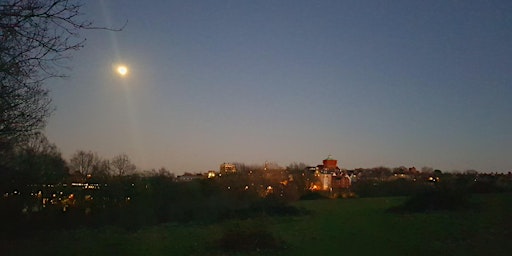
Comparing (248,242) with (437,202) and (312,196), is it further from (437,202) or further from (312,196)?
(312,196)

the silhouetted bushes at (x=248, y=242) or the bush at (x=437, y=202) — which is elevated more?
the bush at (x=437, y=202)

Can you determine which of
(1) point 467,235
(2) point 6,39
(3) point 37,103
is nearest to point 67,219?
(3) point 37,103

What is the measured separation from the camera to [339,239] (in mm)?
16625

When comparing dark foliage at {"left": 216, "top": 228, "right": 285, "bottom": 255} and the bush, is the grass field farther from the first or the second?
the bush

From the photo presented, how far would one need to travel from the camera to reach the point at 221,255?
46.6 feet

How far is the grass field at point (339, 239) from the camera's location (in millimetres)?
14406

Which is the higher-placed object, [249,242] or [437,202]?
[437,202]

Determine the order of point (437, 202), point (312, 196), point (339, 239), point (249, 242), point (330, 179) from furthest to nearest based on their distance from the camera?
1. point (330, 179)
2. point (312, 196)
3. point (437, 202)
4. point (339, 239)
5. point (249, 242)

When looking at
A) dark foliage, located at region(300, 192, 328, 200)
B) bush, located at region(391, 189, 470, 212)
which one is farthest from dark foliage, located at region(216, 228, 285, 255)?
dark foliage, located at region(300, 192, 328, 200)

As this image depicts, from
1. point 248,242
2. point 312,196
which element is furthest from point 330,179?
point 248,242

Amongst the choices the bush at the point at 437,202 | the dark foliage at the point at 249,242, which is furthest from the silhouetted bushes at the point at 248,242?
the bush at the point at 437,202

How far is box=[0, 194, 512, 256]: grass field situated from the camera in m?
14.4

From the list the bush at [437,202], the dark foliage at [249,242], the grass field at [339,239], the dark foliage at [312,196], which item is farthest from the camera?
the dark foliage at [312,196]

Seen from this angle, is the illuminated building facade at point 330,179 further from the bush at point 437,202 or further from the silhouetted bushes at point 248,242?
the silhouetted bushes at point 248,242
